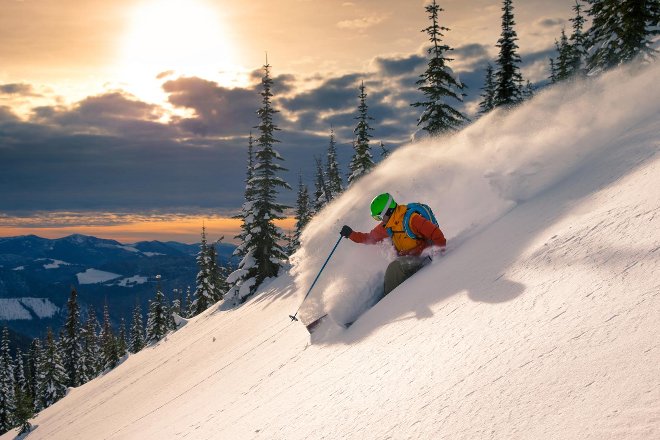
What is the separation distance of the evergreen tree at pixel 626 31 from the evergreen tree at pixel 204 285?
1414 inches

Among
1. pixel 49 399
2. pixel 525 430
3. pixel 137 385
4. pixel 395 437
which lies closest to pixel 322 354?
pixel 395 437

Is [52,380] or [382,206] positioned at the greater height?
[382,206]

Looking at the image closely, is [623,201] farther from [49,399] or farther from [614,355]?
[49,399]

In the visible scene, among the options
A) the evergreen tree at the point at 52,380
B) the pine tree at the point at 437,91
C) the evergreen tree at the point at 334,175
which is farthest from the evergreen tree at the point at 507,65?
the evergreen tree at the point at 52,380

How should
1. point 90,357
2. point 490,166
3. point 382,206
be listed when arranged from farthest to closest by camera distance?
point 90,357
point 490,166
point 382,206

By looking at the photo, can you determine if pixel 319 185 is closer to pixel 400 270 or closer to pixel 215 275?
pixel 215 275

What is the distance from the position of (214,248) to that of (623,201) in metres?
44.8

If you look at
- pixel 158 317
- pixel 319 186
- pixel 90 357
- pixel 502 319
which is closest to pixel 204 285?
pixel 158 317

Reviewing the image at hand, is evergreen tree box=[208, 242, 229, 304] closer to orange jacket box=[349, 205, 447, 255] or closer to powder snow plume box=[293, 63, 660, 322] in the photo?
powder snow plume box=[293, 63, 660, 322]

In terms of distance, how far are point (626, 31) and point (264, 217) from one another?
22.2 m

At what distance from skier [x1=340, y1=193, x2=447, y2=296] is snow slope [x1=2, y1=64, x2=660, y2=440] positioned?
37 centimetres

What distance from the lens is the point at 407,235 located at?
704 centimetres

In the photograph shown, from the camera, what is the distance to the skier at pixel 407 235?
6.76m

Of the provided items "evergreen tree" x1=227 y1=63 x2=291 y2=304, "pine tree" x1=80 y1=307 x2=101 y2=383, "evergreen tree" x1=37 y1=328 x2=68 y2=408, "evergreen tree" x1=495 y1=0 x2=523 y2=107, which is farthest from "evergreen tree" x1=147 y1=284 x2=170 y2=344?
"evergreen tree" x1=495 y1=0 x2=523 y2=107
